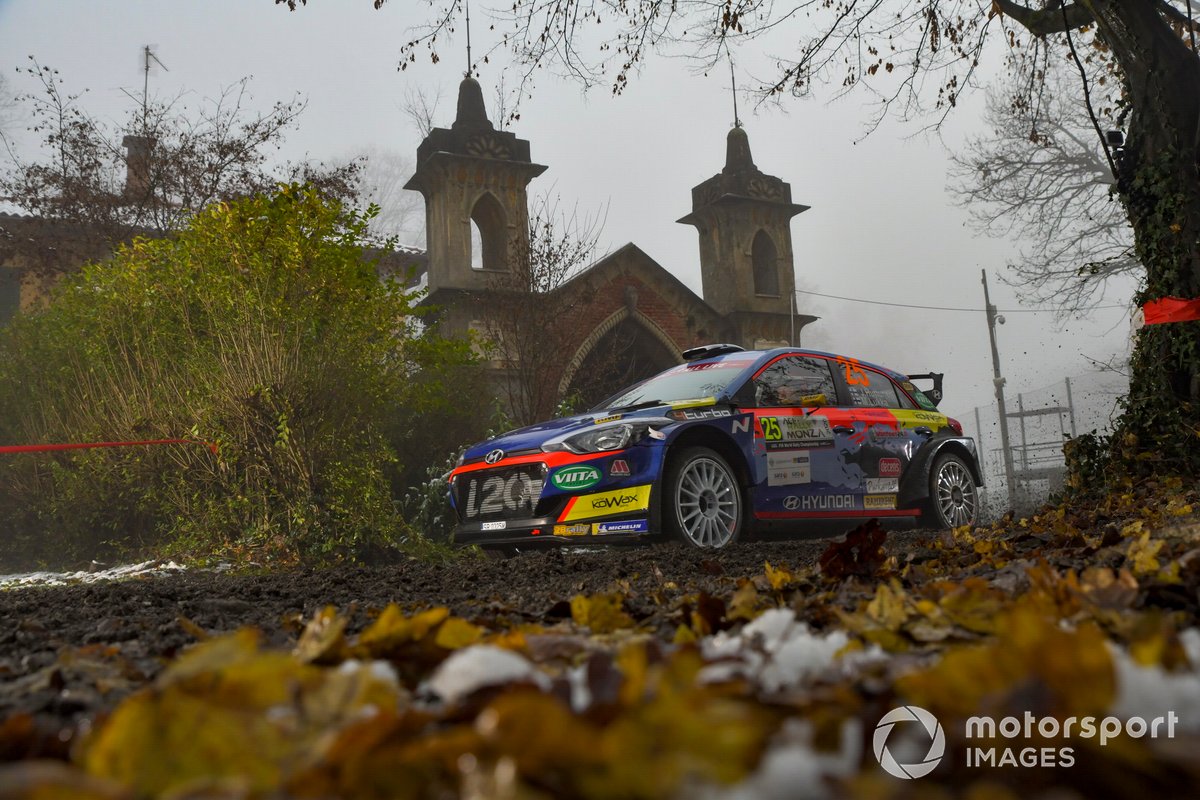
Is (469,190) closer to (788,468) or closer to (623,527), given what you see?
(788,468)

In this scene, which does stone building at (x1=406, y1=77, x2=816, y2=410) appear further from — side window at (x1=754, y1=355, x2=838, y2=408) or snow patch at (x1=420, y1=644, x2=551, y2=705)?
snow patch at (x1=420, y1=644, x2=551, y2=705)

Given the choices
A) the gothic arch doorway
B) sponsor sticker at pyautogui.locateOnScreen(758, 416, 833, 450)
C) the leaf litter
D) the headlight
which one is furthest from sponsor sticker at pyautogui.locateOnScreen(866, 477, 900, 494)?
the gothic arch doorway

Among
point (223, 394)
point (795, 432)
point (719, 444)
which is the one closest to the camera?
point (719, 444)

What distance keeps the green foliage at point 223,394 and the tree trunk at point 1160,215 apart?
5.94 m

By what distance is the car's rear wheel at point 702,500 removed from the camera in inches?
293

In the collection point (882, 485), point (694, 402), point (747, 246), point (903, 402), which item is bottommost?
point (882, 485)

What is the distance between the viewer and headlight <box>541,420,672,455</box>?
7.45 m

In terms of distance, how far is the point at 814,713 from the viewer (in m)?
1.11

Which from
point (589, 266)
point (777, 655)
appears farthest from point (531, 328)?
point (777, 655)

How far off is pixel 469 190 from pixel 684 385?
15467mm

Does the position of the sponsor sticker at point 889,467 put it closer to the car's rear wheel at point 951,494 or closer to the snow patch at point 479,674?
the car's rear wheel at point 951,494

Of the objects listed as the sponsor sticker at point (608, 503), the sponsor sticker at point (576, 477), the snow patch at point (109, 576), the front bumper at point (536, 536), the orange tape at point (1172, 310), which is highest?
the orange tape at point (1172, 310)

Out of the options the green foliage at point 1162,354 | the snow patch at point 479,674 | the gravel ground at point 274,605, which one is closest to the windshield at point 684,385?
the gravel ground at point 274,605

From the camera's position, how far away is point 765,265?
89.8 ft
